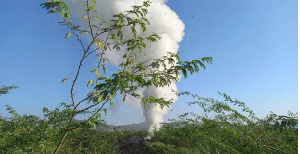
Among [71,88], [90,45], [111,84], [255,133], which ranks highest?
[90,45]

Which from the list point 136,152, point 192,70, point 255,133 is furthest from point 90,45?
point 136,152

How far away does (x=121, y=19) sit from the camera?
2.90 meters

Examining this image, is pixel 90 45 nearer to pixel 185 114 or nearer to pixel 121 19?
pixel 121 19

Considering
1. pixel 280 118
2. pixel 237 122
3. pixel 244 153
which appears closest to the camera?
pixel 280 118

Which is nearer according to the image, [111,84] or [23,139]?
[111,84]

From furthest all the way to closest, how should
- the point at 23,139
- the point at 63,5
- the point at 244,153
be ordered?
the point at 244,153 < the point at 23,139 < the point at 63,5

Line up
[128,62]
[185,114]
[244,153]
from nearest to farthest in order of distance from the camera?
[128,62], [244,153], [185,114]

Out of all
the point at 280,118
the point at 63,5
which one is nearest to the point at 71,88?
the point at 63,5

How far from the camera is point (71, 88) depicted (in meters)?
2.70

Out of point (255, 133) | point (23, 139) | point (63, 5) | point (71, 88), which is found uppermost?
point (63, 5)

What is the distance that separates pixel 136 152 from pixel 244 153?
5.23m

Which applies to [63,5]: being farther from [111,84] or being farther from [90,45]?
[111,84]

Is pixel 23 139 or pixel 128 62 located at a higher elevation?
pixel 128 62

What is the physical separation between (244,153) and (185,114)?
2957 mm
